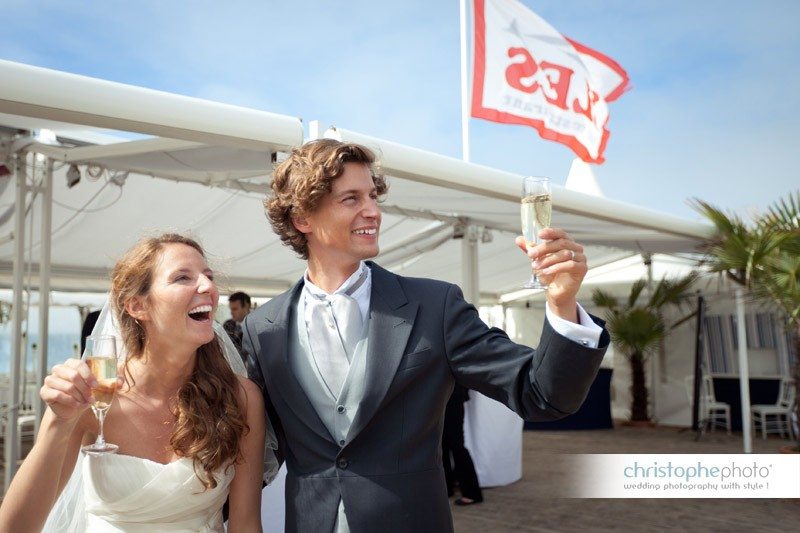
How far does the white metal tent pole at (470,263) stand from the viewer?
8656 millimetres

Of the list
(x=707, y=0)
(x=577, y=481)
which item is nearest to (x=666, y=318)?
(x=577, y=481)

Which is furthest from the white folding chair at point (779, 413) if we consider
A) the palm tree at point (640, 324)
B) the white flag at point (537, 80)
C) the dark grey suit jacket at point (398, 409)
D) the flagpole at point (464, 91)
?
the dark grey suit jacket at point (398, 409)

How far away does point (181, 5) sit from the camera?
20438mm

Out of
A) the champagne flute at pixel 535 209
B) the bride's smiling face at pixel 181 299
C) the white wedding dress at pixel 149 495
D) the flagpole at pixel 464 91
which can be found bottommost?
the white wedding dress at pixel 149 495

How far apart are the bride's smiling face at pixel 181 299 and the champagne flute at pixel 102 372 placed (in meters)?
0.26

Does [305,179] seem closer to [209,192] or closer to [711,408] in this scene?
[209,192]

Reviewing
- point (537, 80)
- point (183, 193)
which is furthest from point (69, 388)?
point (537, 80)

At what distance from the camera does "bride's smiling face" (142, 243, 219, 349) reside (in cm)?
187

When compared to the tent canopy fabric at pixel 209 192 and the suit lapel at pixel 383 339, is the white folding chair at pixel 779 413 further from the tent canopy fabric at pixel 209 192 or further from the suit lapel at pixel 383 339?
the suit lapel at pixel 383 339

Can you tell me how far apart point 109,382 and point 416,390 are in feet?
2.33

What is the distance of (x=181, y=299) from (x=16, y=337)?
145 inches

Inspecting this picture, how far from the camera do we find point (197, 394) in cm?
200

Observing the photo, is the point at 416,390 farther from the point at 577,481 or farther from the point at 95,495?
the point at 577,481

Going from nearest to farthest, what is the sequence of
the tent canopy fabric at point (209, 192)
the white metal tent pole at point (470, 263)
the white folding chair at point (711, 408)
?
the tent canopy fabric at point (209, 192) < the white metal tent pole at point (470, 263) < the white folding chair at point (711, 408)
